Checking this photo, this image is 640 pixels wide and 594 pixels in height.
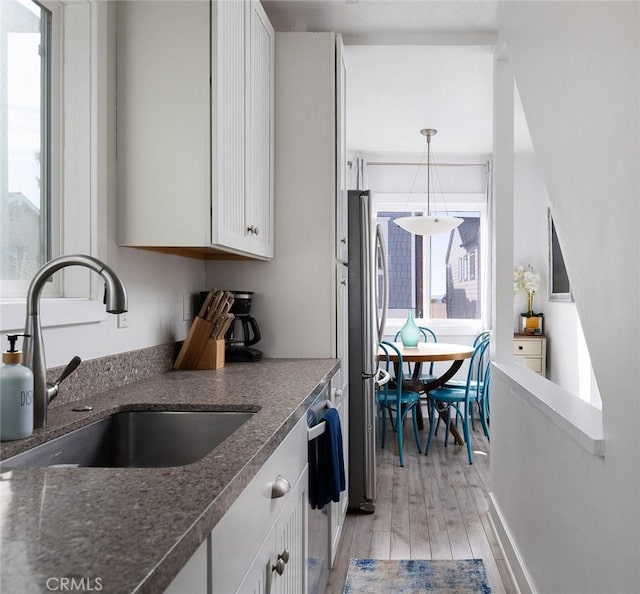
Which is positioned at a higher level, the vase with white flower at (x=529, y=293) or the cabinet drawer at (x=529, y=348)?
the vase with white flower at (x=529, y=293)

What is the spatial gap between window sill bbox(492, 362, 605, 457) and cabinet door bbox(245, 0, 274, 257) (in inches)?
47.6

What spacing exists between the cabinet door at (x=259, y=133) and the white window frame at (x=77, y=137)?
0.63 metres

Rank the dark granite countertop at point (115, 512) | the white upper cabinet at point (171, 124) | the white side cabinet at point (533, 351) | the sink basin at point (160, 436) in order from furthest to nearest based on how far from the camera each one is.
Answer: the white side cabinet at point (533, 351) < the white upper cabinet at point (171, 124) < the sink basin at point (160, 436) < the dark granite countertop at point (115, 512)

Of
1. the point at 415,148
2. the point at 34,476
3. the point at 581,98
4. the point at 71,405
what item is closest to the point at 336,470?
the point at 71,405

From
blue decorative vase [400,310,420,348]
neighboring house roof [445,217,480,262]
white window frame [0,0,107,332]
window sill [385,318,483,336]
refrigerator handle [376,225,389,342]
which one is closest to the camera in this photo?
white window frame [0,0,107,332]

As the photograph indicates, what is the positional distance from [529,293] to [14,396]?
517cm

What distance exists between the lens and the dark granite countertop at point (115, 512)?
1.95ft

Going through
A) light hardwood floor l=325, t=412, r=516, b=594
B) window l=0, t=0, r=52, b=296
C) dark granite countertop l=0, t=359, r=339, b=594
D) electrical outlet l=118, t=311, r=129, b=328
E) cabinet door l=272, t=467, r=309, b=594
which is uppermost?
window l=0, t=0, r=52, b=296

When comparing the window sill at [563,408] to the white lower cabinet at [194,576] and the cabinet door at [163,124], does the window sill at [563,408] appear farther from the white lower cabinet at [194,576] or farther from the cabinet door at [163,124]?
the cabinet door at [163,124]

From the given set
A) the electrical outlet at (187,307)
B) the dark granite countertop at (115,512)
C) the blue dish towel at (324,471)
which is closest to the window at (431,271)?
the electrical outlet at (187,307)

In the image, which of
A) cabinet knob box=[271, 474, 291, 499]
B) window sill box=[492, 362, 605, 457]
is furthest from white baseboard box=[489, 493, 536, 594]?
cabinet knob box=[271, 474, 291, 499]

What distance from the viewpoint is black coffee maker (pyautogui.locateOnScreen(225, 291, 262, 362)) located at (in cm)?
254

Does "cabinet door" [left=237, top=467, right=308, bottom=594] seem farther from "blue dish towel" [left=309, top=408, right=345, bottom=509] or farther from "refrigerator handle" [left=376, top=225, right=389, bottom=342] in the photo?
"refrigerator handle" [left=376, top=225, right=389, bottom=342]

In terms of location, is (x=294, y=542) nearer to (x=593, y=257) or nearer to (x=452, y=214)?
(x=593, y=257)
